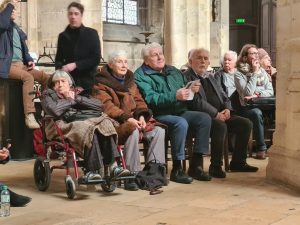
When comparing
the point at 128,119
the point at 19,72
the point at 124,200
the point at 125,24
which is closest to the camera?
the point at 124,200

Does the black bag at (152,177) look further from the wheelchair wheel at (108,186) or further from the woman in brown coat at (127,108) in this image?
the wheelchair wheel at (108,186)

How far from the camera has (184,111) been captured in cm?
620

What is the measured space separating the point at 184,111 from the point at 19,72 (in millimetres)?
2036

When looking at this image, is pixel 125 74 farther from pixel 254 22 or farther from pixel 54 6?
pixel 254 22

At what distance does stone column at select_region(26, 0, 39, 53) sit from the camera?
11.8 m

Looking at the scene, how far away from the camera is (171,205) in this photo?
4828 mm

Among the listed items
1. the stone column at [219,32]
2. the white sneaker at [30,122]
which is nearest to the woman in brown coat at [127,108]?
the white sneaker at [30,122]

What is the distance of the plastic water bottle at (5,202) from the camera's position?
438 centimetres

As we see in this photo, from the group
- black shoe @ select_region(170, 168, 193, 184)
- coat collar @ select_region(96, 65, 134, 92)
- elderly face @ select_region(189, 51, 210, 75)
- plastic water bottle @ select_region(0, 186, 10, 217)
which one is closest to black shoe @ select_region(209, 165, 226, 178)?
black shoe @ select_region(170, 168, 193, 184)

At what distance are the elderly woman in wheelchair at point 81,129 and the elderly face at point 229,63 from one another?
95.2 inches

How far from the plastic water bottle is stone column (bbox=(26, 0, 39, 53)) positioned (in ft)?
24.9

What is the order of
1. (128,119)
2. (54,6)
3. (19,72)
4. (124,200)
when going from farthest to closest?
1. (54,6)
2. (19,72)
3. (128,119)
4. (124,200)

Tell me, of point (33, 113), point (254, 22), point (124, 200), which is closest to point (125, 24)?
point (254, 22)

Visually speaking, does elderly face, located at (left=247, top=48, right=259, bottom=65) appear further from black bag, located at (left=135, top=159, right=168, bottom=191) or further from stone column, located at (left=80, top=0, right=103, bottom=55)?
stone column, located at (left=80, top=0, right=103, bottom=55)
